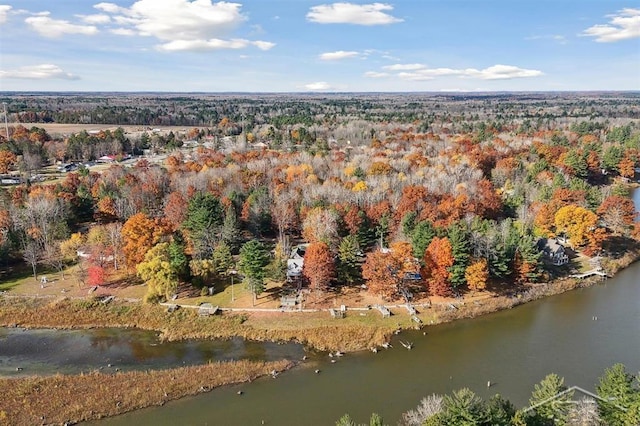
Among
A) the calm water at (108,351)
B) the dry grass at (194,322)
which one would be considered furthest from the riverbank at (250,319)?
the calm water at (108,351)

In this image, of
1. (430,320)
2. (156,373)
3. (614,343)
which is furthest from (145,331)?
(614,343)

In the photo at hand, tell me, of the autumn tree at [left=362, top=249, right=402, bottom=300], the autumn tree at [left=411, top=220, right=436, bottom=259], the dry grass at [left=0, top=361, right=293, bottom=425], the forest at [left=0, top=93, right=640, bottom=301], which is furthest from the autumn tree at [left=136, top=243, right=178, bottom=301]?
the autumn tree at [left=411, top=220, right=436, bottom=259]

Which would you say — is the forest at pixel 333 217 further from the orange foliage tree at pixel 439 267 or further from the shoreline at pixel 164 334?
the shoreline at pixel 164 334

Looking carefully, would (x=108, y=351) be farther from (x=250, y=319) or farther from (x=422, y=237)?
(x=422, y=237)

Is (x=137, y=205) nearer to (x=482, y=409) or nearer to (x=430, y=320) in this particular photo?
(x=430, y=320)

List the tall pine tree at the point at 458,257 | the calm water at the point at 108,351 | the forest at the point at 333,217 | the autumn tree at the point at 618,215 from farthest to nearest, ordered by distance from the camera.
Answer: the autumn tree at the point at 618,215
the forest at the point at 333,217
the tall pine tree at the point at 458,257
the calm water at the point at 108,351
